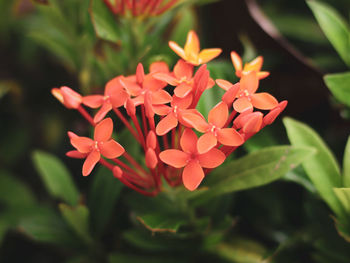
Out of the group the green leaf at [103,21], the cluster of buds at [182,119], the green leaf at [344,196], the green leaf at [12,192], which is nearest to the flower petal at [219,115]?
the cluster of buds at [182,119]

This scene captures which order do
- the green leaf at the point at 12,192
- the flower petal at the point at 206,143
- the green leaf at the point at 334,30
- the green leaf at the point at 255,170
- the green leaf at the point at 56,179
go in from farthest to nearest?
the green leaf at the point at 12,192 → the green leaf at the point at 56,179 → the green leaf at the point at 334,30 → the green leaf at the point at 255,170 → the flower petal at the point at 206,143

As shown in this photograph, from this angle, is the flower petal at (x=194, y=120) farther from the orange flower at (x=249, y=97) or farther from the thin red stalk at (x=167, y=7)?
the thin red stalk at (x=167, y=7)

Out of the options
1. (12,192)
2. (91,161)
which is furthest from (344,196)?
(12,192)

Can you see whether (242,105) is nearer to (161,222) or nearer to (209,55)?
(209,55)

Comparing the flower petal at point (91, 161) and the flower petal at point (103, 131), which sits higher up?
the flower petal at point (103, 131)

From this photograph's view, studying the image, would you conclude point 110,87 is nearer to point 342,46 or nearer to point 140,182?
point 140,182
